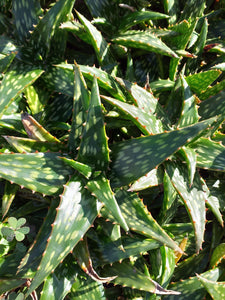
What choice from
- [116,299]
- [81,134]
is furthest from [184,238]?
[81,134]

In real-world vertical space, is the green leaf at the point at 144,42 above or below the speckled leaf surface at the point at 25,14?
below

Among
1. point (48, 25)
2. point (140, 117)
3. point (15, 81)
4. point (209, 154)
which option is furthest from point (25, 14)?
point (209, 154)

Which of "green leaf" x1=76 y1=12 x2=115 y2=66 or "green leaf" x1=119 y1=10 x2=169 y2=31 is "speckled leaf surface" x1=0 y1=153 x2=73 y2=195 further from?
"green leaf" x1=119 y1=10 x2=169 y2=31

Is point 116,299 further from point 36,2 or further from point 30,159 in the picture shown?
point 36,2

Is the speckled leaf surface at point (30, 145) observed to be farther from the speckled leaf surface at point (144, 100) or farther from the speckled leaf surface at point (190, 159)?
the speckled leaf surface at point (190, 159)

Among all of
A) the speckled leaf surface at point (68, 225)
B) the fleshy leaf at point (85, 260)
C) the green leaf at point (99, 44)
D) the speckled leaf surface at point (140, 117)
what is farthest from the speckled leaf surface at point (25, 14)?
the fleshy leaf at point (85, 260)

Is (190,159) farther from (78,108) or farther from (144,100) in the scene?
(78,108)
